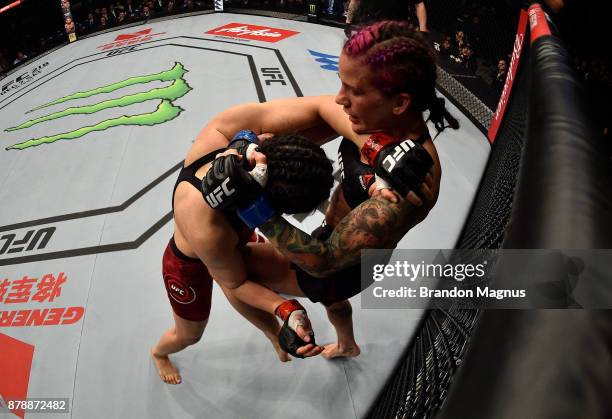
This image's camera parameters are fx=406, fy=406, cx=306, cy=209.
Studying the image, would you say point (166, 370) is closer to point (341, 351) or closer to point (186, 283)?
point (186, 283)

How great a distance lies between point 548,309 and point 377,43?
3.09 feet

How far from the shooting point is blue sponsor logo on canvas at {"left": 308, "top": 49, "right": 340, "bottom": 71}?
5492mm

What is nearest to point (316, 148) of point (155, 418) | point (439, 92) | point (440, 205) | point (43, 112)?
point (155, 418)

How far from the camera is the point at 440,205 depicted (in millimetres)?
3004

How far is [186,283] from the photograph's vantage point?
1.65m

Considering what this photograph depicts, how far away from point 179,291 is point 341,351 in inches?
34.2

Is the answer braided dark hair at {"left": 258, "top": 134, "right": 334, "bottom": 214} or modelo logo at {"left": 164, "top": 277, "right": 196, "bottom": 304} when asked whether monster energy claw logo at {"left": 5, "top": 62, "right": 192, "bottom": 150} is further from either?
braided dark hair at {"left": 258, "top": 134, "right": 334, "bottom": 214}

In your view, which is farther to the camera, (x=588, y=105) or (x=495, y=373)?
(x=588, y=105)

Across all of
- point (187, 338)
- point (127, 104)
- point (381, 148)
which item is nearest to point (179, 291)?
point (187, 338)

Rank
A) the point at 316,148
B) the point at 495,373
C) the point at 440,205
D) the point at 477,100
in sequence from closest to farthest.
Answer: the point at 495,373
the point at 316,148
the point at 440,205
the point at 477,100

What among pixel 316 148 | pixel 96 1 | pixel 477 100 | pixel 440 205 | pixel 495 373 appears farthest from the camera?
pixel 96 1

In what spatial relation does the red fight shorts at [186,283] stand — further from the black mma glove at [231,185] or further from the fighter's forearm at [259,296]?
the black mma glove at [231,185]

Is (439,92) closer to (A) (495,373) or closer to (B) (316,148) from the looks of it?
(B) (316,148)

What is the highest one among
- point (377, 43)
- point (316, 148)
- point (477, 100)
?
point (377, 43)
